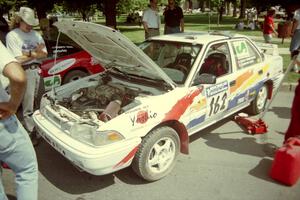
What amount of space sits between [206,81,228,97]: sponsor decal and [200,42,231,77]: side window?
24cm

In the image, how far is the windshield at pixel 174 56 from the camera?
4.42m

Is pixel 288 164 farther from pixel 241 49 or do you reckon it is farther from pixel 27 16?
pixel 27 16

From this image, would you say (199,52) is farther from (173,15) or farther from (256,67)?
(173,15)

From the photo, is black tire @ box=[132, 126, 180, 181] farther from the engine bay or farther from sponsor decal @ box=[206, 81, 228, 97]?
sponsor decal @ box=[206, 81, 228, 97]

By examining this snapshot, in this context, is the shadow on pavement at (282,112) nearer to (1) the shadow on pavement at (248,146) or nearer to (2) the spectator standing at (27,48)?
(1) the shadow on pavement at (248,146)

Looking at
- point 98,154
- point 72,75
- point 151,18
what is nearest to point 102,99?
point 98,154

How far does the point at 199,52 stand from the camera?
4.52 m

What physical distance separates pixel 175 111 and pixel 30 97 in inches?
88.7

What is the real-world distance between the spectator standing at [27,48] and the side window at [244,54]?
2.90 m

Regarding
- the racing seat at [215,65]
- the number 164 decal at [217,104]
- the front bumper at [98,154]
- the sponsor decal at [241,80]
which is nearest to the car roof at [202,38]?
the racing seat at [215,65]

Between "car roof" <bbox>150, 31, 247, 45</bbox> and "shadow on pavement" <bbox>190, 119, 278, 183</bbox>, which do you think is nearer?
"shadow on pavement" <bbox>190, 119, 278, 183</bbox>

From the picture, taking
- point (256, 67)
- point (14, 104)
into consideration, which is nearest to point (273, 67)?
point (256, 67)

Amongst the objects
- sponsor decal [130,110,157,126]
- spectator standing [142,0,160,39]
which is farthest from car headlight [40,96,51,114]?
spectator standing [142,0,160,39]

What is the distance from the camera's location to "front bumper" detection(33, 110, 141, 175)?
3.30 m
